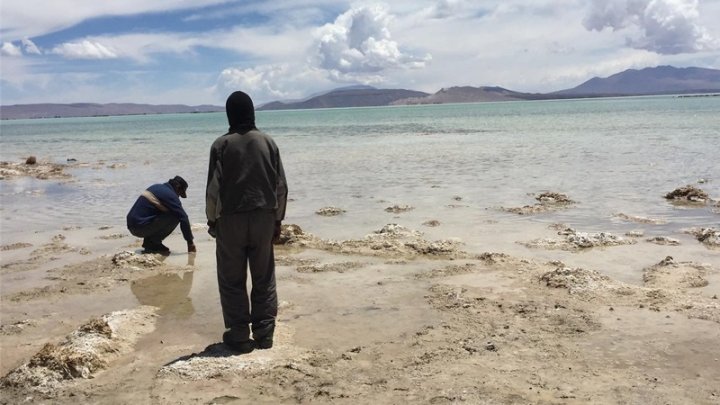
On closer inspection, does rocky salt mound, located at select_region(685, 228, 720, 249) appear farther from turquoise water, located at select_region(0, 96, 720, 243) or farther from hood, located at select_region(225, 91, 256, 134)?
hood, located at select_region(225, 91, 256, 134)

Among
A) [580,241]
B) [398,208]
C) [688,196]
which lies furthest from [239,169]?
[688,196]

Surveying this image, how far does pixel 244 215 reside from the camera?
504 cm

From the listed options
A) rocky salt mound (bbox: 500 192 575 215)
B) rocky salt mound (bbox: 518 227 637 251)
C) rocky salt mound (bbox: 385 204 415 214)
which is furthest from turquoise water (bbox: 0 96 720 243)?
rocky salt mound (bbox: 518 227 637 251)

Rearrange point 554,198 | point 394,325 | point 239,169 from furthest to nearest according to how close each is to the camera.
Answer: point 554,198 → point 394,325 → point 239,169

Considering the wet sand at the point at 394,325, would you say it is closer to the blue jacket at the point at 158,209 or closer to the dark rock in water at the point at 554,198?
the blue jacket at the point at 158,209

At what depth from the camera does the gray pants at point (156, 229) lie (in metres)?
9.27

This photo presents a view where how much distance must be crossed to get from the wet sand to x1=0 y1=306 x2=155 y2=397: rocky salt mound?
2cm

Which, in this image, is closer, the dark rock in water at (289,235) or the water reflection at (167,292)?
the water reflection at (167,292)

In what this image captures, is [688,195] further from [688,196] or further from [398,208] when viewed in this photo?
[398,208]

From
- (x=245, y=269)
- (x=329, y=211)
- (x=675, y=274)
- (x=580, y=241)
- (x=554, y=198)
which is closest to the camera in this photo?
(x=245, y=269)

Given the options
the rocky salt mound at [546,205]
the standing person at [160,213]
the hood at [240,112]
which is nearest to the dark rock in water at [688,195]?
the rocky salt mound at [546,205]

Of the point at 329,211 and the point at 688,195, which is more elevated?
the point at 688,195

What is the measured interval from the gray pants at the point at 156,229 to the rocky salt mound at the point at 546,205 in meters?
6.92

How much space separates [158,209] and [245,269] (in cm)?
465
